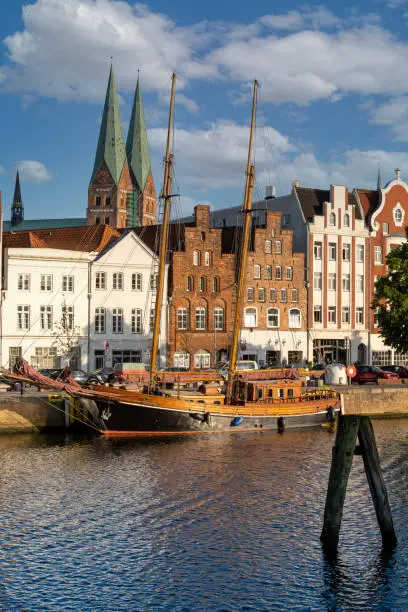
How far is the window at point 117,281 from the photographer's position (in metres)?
85.4

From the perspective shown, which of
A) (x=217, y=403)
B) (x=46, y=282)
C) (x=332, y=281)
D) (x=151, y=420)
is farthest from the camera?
(x=332, y=281)

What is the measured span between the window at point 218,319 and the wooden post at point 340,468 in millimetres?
60258

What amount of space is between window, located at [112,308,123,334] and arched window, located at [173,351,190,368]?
19.9 feet

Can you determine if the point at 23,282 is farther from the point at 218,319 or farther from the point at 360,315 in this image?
the point at 360,315

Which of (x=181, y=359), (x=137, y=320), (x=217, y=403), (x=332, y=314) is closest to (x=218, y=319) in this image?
(x=181, y=359)

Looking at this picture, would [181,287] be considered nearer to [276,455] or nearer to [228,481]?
[276,455]

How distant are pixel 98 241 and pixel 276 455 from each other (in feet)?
148

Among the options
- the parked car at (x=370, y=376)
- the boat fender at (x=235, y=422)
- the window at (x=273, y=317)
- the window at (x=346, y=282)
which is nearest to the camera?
the boat fender at (x=235, y=422)

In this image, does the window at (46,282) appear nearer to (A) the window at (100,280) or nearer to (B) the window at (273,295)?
(A) the window at (100,280)

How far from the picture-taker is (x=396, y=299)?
233 ft

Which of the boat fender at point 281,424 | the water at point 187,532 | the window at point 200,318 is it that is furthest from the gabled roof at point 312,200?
the water at point 187,532

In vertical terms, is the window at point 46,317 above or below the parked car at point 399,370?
above

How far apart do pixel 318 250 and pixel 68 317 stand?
95.0 feet

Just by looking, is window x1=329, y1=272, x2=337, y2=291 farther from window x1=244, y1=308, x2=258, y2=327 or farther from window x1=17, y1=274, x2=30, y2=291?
window x1=17, y1=274, x2=30, y2=291
